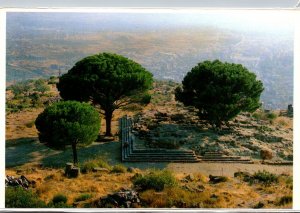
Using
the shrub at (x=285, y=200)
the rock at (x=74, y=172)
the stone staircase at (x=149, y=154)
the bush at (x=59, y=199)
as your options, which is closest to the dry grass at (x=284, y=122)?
the shrub at (x=285, y=200)

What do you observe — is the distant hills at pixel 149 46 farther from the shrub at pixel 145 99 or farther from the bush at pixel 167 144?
the bush at pixel 167 144

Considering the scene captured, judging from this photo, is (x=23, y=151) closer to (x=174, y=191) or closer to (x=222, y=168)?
(x=174, y=191)

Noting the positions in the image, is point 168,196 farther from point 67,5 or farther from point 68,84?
point 67,5

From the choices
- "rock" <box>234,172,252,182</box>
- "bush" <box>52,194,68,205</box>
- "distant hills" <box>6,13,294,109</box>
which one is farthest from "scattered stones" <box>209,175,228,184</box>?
"bush" <box>52,194,68,205</box>

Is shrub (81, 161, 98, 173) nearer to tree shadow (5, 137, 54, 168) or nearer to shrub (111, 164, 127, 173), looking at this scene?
shrub (111, 164, 127, 173)

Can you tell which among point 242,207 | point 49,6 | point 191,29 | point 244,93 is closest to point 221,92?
point 244,93
